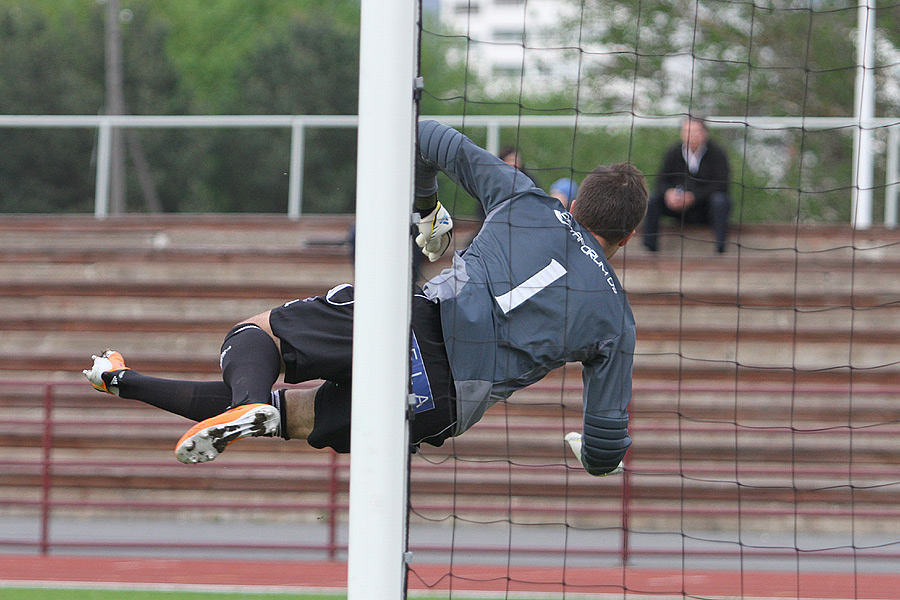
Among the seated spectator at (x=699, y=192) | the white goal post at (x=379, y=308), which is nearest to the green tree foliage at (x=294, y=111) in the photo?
the seated spectator at (x=699, y=192)

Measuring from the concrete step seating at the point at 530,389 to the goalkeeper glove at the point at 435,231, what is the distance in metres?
3.51

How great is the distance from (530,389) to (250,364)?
404 centimetres

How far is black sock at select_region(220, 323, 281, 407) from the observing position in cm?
303

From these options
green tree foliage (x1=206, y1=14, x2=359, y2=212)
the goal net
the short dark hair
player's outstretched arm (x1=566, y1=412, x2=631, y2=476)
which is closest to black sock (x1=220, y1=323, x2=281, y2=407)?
player's outstretched arm (x1=566, y1=412, x2=631, y2=476)

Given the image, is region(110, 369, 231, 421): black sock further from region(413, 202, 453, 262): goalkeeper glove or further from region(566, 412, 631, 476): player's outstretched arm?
region(566, 412, 631, 476): player's outstretched arm

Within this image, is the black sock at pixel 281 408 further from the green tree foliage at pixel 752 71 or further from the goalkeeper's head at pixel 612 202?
the green tree foliage at pixel 752 71

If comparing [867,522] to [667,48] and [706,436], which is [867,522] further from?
[667,48]

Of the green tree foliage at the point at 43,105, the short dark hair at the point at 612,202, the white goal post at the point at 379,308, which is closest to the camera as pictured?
the white goal post at the point at 379,308

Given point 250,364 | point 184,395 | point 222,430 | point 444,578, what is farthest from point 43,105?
point 222,430

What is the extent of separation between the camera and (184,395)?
3.38 metres

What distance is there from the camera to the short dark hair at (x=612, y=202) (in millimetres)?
3402

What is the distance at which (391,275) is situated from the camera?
2.88 metres

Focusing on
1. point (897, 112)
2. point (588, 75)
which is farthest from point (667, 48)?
point (897, 112)

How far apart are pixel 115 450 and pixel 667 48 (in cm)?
1733
